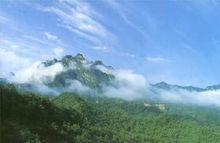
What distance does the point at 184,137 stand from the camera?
16525 cm

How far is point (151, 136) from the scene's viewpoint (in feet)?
496

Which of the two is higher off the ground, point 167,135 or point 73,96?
point 73,96

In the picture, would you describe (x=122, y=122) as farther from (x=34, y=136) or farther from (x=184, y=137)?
(x=34, y=136)

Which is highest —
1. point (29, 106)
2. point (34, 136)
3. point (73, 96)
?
point (73, 96)

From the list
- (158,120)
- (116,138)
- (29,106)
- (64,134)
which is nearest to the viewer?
(29,106)

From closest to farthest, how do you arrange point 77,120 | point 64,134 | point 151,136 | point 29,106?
point 29,106 < point 64,134 < point 77,120 < point 151,136

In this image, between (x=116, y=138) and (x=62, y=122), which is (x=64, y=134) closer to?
(x=62, y=122)

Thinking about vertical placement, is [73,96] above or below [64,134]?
above

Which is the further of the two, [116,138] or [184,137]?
[184,137]

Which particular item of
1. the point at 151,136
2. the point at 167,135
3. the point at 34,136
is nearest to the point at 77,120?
the point at 34,136

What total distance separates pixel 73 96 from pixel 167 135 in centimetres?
3550

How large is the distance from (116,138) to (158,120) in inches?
2283

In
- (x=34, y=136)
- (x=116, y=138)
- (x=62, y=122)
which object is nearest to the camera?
(x=34, y=136)

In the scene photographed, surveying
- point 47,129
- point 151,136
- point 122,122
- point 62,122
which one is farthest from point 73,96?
point 47,129
